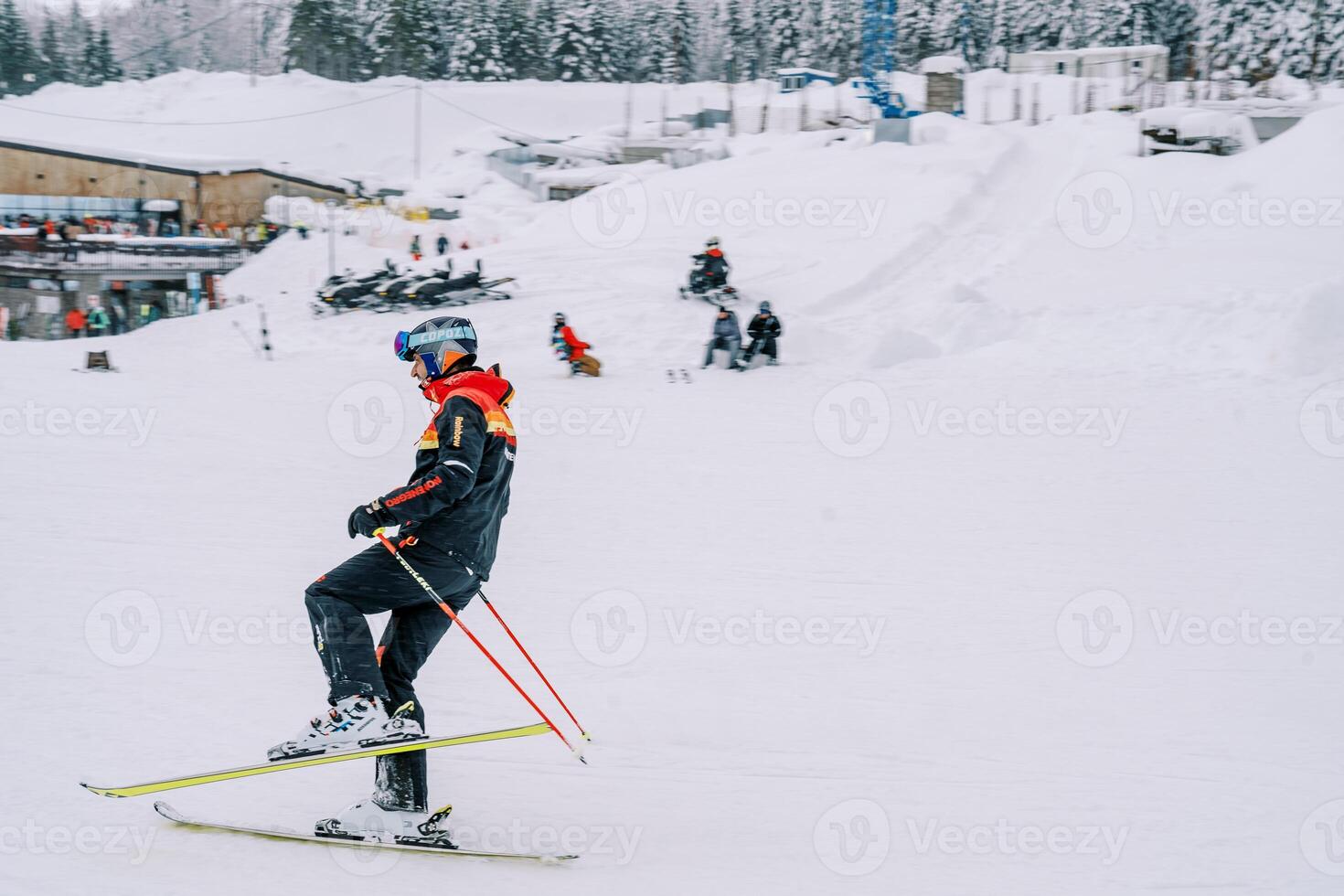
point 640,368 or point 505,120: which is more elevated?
point 505,120

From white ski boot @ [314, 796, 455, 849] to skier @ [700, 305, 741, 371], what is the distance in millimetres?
12744

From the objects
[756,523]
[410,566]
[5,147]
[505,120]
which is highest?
[505,120]

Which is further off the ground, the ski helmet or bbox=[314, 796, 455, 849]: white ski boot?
the ski helmet

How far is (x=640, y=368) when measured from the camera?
16547 millimetres

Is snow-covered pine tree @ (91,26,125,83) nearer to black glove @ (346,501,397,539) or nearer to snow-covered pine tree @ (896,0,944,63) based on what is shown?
snow-covered pine tree @ (896,0,944,63)

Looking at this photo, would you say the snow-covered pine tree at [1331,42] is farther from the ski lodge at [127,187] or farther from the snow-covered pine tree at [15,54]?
the snow-covered pine tree at [15,54]

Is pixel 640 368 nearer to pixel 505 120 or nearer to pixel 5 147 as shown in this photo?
pixel 5 147

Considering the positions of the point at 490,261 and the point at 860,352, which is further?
the point at 490,261

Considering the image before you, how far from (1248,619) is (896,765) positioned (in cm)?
332

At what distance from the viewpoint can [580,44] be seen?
74625 mm

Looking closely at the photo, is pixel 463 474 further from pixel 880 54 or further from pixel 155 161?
pixel 155 161

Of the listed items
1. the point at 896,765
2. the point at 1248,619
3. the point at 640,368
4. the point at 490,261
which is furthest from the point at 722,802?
the point at 490,261

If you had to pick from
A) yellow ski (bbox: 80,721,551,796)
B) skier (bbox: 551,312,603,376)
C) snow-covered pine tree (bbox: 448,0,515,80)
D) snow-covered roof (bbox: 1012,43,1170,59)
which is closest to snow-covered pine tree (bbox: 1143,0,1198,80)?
snow-covered roof (bbox: 1012,43,1170,59)

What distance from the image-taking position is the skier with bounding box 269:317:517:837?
11.2 feet
